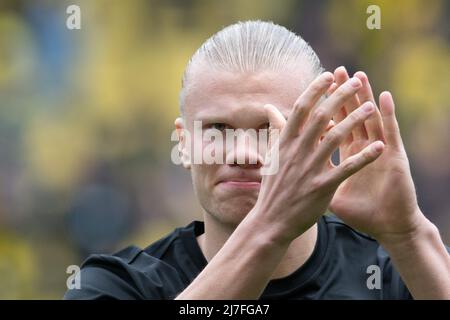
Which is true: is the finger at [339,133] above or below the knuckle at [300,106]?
below

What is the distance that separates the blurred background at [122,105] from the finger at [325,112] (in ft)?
12.9

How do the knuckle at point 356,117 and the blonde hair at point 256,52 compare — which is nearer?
the knuckle at point 356,117

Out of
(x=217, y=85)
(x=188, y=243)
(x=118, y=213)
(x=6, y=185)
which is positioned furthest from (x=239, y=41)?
(x=6, y=185)

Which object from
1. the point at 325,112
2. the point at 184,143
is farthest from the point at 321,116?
the point at 184,143

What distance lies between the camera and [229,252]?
76.5 inches

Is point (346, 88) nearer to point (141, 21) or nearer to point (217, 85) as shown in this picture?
point (217, 85)

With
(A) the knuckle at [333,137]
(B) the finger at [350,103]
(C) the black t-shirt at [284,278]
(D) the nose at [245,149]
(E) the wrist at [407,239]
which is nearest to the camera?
(A) the knuckle at [333,137]

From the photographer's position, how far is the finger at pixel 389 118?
204cm

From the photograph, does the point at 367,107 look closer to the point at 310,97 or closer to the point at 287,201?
the point at 310,97

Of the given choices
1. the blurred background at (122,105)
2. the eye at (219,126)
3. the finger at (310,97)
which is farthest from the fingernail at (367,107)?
the blurred background at (122,105)

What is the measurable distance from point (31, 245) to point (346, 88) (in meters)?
4.31

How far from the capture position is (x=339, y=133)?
5.95 ft

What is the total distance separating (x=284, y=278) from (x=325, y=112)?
27.6 inches

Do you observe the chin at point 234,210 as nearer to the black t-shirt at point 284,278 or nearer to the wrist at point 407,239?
the black t-shirt at point 284,278
